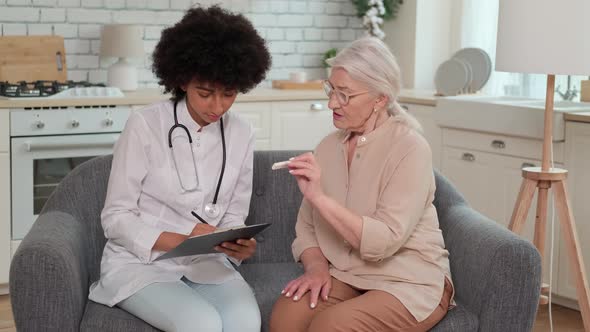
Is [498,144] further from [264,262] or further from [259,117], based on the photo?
[264,262]

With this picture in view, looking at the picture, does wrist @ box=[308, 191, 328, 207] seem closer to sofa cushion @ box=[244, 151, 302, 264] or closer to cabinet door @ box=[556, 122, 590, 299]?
sofa cushion @ box=[244, 151, 302, 264]

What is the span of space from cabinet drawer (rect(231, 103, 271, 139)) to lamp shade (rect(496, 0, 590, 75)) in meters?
1.91

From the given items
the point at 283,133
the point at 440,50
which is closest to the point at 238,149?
the point at 283,133

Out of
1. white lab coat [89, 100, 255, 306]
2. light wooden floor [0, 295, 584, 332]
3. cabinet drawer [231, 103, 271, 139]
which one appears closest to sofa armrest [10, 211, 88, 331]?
white lab coat [89, 100, 255, 306]

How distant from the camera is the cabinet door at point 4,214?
453 cm

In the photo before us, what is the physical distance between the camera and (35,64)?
500 centimetres

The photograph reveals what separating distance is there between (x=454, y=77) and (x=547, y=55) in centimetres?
186

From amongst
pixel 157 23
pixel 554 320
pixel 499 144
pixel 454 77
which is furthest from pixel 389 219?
pixel 157 23

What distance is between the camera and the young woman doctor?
2.71m

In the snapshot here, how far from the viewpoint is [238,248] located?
2.76 m

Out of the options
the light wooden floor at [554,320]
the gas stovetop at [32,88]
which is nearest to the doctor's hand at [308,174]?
the light wooden floor at [554,320]

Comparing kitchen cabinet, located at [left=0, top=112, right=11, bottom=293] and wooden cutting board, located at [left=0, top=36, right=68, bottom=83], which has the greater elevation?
wooden cutting board, located at [left=0, top=36, right=68, bottom=83]

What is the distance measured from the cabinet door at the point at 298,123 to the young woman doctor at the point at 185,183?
2347 millimetres

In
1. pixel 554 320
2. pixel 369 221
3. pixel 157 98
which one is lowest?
pixel 554 320
